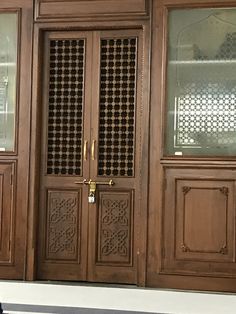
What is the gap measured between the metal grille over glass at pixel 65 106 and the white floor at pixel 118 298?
109 centimetres

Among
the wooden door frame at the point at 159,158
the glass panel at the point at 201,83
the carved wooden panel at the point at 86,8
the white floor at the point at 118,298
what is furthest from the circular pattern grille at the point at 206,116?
the white floor at the point at 118,298

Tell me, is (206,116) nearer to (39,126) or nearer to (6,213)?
(39,126)

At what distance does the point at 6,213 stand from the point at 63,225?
530mm

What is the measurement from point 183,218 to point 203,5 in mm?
1839

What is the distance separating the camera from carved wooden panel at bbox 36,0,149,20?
5207 millimetres

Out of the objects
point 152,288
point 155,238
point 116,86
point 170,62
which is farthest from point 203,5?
point 152,288

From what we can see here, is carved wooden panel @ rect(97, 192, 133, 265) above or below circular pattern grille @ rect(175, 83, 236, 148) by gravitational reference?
below

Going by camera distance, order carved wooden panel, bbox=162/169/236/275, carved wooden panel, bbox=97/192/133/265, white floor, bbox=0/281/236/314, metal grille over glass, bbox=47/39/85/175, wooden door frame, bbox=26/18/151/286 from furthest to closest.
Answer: metal grille over glass, bbox=47/39/85/175
carved wooden panel, bbox=97/192/133/265
wooden door frame, bbox=26/18/151/286
carved wooden panel, bbox=162/169/236/275
white floor, bbox=0/281/236/314

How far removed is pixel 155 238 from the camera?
16.8 feet

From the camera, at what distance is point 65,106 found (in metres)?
5.46

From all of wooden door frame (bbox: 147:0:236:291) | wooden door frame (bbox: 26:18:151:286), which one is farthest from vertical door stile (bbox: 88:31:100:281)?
wooden door frame (bbox: 147:0:236:291)

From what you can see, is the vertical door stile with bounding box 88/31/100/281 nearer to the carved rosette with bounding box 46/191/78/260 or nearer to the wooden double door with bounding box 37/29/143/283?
the wooden double door with bounding box 37/29/143/283

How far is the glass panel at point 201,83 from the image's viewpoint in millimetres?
5070

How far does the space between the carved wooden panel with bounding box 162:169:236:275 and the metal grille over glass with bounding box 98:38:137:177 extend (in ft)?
1.65
